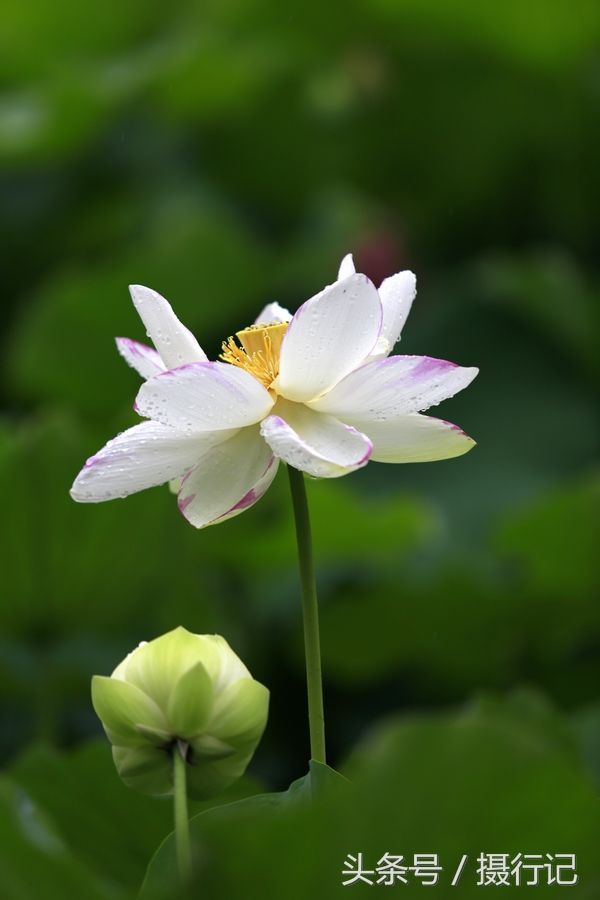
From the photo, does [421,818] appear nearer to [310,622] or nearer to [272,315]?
[310,622]

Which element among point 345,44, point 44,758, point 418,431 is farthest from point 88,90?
point 418,431

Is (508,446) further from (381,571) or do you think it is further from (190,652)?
(190,652)

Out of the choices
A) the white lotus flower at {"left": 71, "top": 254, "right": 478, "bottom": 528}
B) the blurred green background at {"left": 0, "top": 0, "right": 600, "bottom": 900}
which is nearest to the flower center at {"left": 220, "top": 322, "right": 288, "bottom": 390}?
the white lotus flower at {"left": 71, "top": 254, "right": 478, "bottom": 528}

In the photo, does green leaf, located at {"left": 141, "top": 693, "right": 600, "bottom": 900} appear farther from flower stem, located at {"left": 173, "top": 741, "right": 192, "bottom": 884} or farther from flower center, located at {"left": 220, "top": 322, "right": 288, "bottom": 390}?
flower center, located at {"left": 220, "top": 322, "right": 288, "bottom": 390}

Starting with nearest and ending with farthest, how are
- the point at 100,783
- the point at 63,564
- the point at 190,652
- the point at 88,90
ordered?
the point at 190,652 → the point at 100,783 → the point at 63,564 → the point at 88,90

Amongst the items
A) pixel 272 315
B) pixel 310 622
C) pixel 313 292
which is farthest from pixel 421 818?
pixel 313 292

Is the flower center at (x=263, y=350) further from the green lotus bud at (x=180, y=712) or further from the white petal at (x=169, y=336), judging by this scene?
the green lotus bud at (x=180, y=712)

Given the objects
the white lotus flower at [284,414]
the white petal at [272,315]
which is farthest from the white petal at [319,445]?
the white petal at [272,315]
